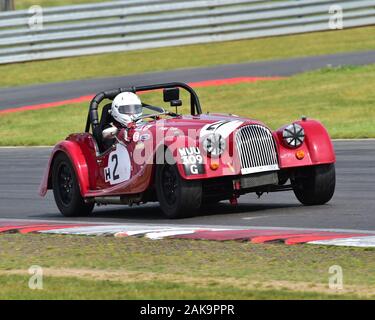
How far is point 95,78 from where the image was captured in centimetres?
2905

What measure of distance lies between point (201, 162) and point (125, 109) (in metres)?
1.66

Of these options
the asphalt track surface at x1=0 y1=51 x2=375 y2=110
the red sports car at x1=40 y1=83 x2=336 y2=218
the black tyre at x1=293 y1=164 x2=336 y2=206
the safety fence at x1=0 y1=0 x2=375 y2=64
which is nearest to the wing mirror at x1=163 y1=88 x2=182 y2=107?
the red sports car at x1=40 y1=83 x2=336 y2=218

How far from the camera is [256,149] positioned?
38.5 ft

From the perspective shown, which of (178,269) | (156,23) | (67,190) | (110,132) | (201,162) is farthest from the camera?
(156,23)

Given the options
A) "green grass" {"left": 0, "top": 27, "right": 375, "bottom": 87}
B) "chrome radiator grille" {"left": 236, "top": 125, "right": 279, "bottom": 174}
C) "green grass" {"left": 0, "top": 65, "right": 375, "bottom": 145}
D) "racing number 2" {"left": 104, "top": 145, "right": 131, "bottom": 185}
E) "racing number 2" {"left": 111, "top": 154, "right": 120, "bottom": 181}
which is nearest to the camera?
"chrome radiator grille" {"left": 236, "top": 125, "right": 279, "bottom": 174}

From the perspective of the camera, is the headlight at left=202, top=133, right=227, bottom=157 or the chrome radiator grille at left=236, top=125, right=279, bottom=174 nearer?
the headlight at left=202, top=133, right=227, bottom=157

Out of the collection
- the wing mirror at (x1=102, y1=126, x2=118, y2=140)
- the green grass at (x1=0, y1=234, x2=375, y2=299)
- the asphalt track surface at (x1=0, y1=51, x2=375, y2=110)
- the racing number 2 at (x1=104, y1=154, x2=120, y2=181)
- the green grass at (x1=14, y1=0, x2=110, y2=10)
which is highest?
the green grass at (x1=14, y1=0, x2=110, y2=10)

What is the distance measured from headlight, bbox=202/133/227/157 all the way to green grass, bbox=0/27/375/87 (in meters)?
17.7

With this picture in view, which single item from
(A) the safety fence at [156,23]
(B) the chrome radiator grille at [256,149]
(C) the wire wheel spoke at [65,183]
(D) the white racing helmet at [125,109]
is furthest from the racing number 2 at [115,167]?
(A) the safety fence at [156,23]

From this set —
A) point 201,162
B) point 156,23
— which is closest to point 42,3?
point 156,23

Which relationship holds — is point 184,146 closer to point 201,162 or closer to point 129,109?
point 201,162

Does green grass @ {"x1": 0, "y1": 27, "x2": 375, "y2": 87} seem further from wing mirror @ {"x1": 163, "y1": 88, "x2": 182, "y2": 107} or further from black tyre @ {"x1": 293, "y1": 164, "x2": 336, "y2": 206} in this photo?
black tyre @ {"x1": 293, "y1": 164, "x2": 336, "y2": 206}

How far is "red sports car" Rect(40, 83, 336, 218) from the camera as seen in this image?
1152 centimetres
